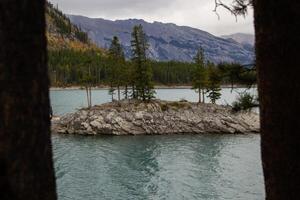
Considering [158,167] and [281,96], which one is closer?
[281,96]

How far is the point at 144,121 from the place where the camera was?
7331 centimetres

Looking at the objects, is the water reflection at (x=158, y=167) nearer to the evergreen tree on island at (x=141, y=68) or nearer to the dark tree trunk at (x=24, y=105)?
the evergreen tree on island at (x=141, y=68)

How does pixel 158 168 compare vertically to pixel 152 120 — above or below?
below

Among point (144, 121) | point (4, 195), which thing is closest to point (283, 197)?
point (4, 195)

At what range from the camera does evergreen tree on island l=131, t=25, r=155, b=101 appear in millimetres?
81312

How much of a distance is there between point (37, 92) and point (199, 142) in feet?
203

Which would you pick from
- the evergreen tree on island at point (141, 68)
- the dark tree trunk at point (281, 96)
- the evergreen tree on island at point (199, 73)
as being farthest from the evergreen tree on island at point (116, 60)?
the dark tree trunk at point (281, 96)

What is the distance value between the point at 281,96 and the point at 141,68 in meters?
79.7

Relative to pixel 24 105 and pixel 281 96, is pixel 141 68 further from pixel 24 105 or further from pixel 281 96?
pixel 24 105

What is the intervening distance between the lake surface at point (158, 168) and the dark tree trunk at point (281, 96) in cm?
2986

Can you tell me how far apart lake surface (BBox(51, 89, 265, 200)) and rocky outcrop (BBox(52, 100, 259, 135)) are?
4.12 metres

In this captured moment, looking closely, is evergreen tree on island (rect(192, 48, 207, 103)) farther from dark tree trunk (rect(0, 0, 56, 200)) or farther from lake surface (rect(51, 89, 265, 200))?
dark tree trunk (rect(0, 0, 56, 200))

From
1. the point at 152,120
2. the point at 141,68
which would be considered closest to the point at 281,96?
the point at 152,120

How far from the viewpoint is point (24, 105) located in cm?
242
